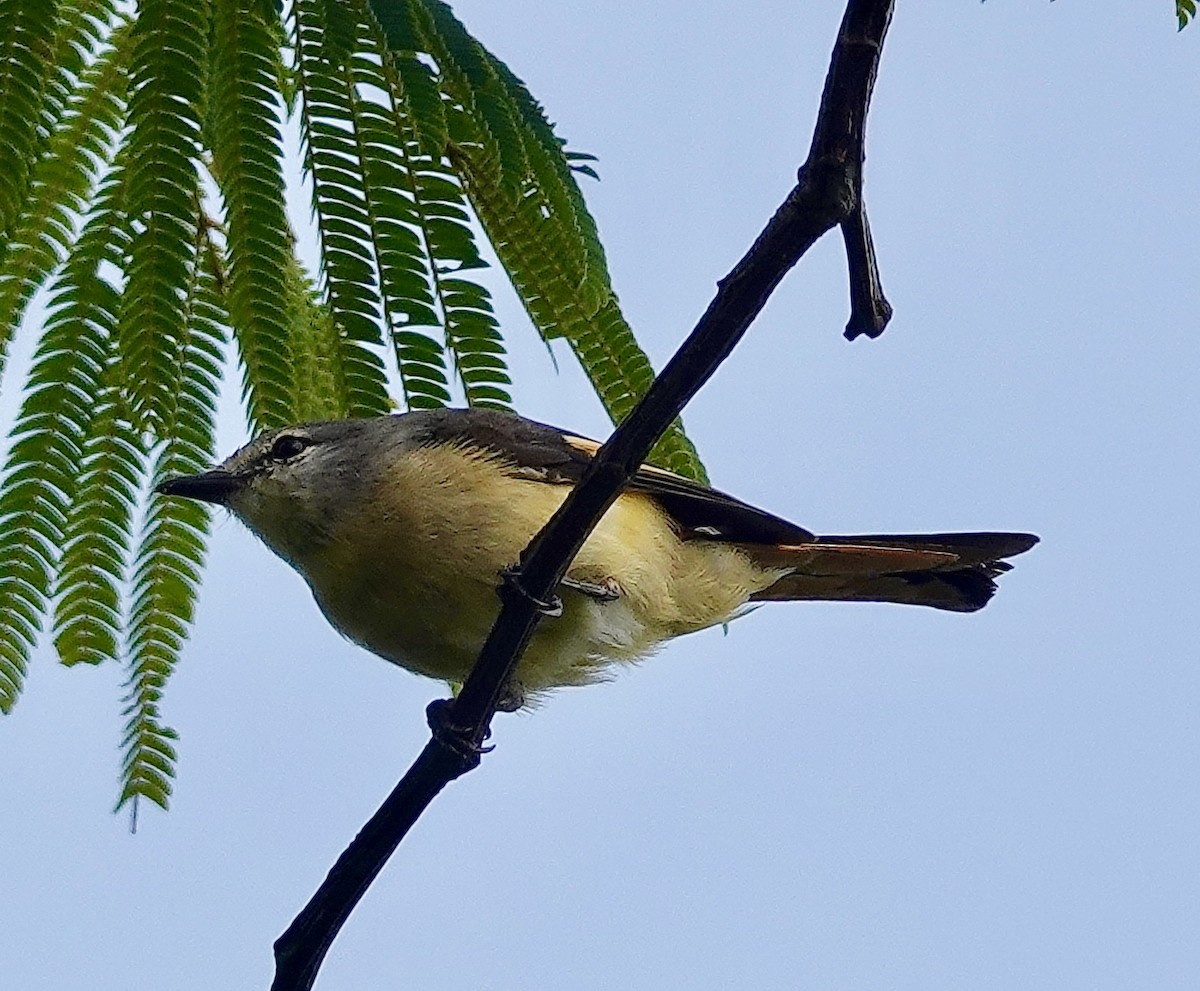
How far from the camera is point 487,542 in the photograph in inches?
141

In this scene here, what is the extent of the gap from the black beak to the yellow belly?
0.44 meters

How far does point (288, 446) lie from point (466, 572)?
540 mm

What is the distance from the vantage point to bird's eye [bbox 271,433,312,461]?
143 inches

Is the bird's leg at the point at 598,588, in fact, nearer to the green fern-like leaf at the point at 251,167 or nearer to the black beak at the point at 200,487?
the black beak at the point at 200,487

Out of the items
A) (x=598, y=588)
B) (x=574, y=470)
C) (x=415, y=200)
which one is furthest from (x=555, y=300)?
(x=574, y=470)

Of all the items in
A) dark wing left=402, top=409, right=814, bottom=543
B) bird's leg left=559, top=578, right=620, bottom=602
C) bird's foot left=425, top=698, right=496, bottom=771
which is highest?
Result: dark wing left=402, top=409, right=814, bottom=543

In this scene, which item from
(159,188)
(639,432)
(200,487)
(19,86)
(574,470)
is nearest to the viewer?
(639,432)

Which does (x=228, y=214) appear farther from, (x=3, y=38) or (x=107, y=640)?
(x=107, y=640)

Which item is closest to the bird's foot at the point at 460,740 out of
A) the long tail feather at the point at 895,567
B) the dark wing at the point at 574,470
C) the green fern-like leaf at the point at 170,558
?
the green fern-like leaf at the point at 170,558

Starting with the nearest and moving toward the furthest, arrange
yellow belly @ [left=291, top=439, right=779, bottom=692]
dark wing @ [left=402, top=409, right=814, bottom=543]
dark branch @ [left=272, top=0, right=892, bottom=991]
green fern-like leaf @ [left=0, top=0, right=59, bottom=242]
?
dark branch @ [left=272, top=0, right=892, bottom=991] < green fern-like leaf @ [left=0, top=0, right=59, bottom=242] < yellow belly @ [left=291, top=439, right=779, bottom=692] < dark wing @ [left=402, top=409, right=814, bottom=543]

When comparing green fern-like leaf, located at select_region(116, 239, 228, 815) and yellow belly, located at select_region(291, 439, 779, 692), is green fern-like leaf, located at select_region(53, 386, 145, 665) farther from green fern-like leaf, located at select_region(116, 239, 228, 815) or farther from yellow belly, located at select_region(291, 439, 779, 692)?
yellow belly, located at select_region(291, 439, 779, 692)

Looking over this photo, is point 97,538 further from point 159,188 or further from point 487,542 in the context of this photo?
point 487,542

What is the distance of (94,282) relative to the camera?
104 inches

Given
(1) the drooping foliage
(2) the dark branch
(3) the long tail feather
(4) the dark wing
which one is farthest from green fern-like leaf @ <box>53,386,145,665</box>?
(3) the long tail feather
